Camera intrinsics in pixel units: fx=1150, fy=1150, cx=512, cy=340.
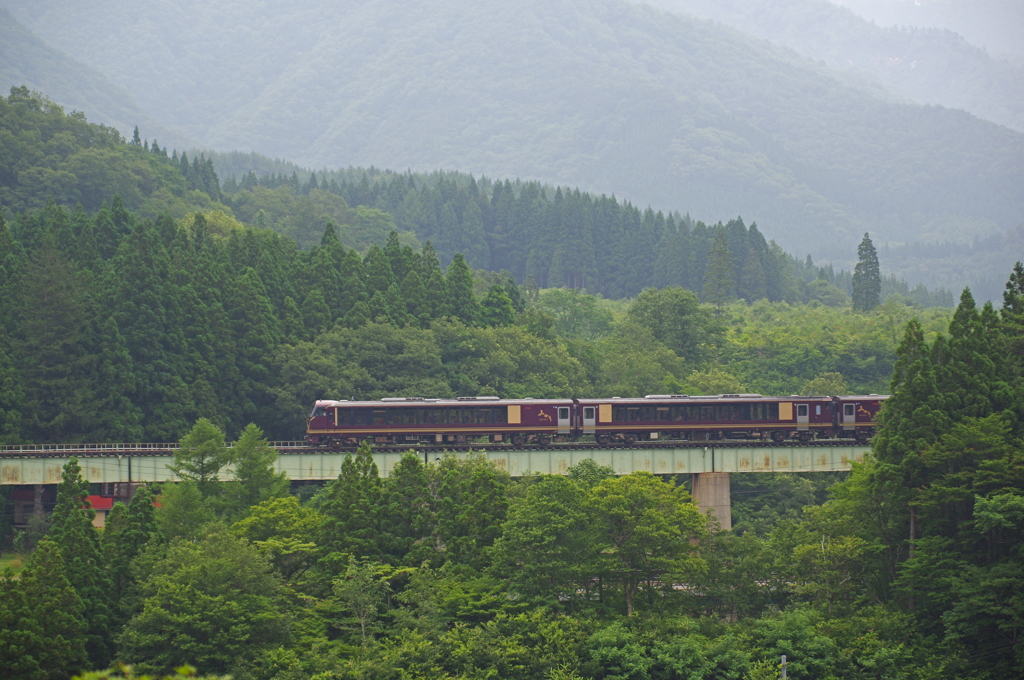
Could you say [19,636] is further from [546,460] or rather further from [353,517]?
[546,460]

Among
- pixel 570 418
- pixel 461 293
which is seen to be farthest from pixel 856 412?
pixel 461 293

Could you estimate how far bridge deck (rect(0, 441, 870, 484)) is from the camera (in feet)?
226

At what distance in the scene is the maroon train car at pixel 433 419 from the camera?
2855 inches

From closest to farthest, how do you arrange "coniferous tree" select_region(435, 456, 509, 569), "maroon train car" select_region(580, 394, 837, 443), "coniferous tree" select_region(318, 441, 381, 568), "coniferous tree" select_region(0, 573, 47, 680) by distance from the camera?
"coniferous tree" select_region(0, 573, 47, 680)
"coniferous tree" select_region(318, 441, 381, 568)
"coniferous tree" select_region(435, 456, 509, 569)
"maroon train car" select_region(580, 394, 837, 443)

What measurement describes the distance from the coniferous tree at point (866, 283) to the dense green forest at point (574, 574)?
9913 centimetres

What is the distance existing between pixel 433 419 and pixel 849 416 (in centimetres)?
2675

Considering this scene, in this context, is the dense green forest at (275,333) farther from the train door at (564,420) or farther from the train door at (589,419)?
the train door at (589,419)

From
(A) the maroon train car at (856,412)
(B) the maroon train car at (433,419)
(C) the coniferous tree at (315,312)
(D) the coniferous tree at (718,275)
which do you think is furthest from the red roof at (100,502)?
(D) the coniferous tree at (718,275)

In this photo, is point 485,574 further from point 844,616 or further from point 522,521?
point 844,616

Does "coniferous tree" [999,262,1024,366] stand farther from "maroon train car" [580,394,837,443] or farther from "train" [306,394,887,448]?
"maroon train car" [580,394,837,443]

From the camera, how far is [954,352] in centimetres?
5625

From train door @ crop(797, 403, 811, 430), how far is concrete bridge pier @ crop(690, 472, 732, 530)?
591 cm

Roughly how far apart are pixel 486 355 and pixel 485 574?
1698 inches

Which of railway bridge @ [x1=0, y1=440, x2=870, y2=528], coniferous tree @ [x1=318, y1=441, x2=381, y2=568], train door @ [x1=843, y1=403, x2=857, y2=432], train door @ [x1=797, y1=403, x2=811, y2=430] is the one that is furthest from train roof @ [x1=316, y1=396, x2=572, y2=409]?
train door @ [x1=843, y1=403, x2=857, y2=432]
